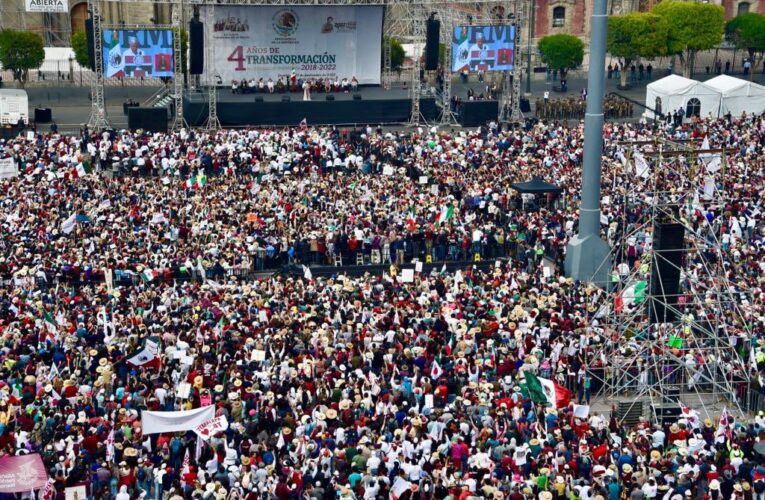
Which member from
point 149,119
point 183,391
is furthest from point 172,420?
point 149,119

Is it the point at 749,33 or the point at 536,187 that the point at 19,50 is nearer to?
the point at 536,187

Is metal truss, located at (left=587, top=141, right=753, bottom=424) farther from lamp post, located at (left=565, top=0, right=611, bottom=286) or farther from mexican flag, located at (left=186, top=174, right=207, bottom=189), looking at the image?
mexican flag, located at (left=186, top=174, right=207, bottom=189)

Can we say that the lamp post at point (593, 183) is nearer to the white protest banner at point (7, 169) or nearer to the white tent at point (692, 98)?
the white protest banner at point (7, 169)

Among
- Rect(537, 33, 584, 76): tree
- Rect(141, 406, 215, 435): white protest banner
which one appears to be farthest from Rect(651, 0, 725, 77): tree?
Rect(141, 406, 215, 435): white protest banner

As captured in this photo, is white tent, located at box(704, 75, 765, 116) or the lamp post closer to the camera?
the lamp post

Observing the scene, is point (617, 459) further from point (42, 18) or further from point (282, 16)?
point (42, 18)

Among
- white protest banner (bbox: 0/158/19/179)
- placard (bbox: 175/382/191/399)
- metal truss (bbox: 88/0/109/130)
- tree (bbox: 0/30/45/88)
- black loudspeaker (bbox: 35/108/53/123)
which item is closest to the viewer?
placard (bbox: 175/382/191/399)

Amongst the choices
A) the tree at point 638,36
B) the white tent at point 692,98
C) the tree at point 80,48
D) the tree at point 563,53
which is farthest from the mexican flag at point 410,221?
the tree at point 638,36

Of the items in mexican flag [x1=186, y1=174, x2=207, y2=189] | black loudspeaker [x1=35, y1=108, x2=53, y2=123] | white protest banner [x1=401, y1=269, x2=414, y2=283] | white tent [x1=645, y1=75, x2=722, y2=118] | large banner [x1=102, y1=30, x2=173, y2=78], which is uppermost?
large banner [x1=102, y1=30, x2=173, y2=78]
